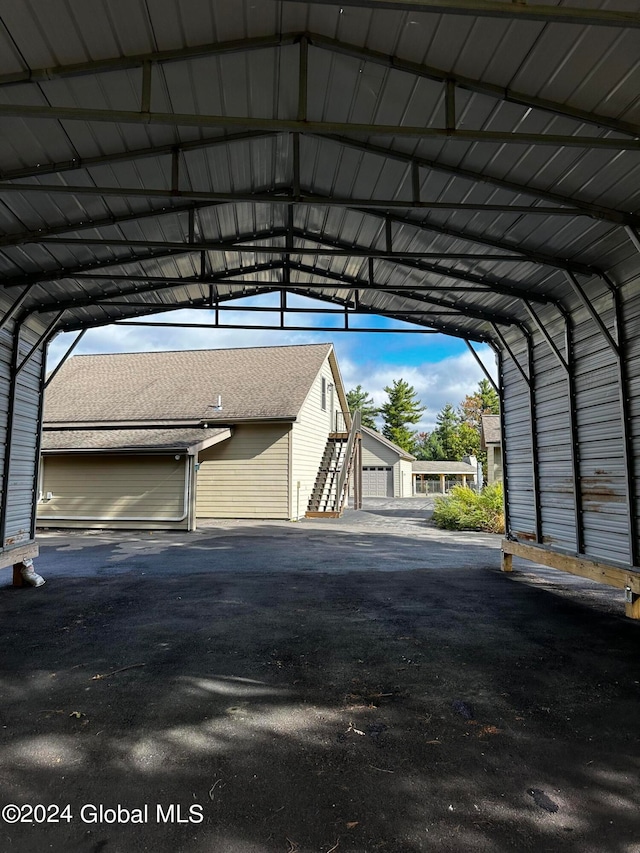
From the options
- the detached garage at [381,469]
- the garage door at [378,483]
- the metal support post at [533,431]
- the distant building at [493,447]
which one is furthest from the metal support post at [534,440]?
the garage door at [378,483]

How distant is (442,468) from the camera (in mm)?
44000

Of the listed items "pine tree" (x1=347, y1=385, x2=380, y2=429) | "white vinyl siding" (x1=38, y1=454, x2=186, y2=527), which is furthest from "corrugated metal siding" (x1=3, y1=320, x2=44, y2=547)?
"pine tree" (x1=347, y1=385, x2=380, y2=429)

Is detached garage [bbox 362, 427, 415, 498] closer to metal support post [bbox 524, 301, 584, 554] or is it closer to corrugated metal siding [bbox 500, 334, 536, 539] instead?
corrugated metal siding [bbox 500, 334, 536, 539]

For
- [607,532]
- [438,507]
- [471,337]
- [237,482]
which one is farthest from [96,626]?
[438,507]

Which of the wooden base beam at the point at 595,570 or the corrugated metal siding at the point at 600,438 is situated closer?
the wooden base beam at the point at 595,570

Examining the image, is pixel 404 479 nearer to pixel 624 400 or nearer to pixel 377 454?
pixel 377 454

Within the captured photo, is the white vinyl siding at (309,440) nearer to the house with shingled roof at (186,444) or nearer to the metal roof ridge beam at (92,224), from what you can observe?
the house with shingled roof at (186,444)

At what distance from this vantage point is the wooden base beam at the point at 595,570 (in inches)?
208

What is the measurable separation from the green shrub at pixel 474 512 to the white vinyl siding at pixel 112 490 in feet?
27.7

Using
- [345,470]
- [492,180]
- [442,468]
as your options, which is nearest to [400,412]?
[442,468]

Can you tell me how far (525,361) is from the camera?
803 cm

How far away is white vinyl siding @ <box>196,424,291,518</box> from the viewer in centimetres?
1595

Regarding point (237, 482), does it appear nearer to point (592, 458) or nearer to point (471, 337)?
point (471, 337)

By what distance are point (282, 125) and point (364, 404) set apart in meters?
56.4
